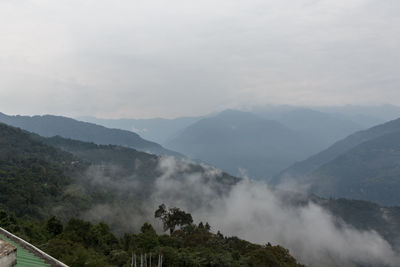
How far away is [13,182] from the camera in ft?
341

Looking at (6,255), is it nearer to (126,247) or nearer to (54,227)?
(126,247)

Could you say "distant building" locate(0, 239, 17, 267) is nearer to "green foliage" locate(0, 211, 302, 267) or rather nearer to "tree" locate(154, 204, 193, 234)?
"green foliage" locate(0, 211, 302, 267)

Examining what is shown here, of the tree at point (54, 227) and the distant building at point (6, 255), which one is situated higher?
the distant building at point (6, 255)

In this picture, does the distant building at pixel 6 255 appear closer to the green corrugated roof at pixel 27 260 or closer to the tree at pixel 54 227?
the green corrugated roof at pixel 27 260

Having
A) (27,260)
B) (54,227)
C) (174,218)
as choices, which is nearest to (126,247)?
(54,227)

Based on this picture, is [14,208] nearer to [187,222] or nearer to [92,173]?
[187,222]

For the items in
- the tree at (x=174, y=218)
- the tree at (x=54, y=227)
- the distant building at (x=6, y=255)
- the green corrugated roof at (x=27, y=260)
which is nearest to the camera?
the distant building at (x=6, y=255)

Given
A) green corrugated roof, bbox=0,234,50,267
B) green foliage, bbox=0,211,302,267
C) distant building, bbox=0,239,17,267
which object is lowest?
green foliage, bbox=0,211,302,267

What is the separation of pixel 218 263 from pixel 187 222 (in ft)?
113

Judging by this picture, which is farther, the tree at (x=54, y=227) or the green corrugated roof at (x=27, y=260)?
the tree at (x=54, y=227)

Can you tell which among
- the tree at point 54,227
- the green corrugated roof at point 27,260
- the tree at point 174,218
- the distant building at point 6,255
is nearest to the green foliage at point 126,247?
the tree at point 54,227

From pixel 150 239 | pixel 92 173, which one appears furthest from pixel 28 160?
pixel 150 239

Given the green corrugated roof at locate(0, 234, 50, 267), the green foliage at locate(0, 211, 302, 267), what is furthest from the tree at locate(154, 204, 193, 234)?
the green corrugated roof at locate(0, 234, 50, 267)

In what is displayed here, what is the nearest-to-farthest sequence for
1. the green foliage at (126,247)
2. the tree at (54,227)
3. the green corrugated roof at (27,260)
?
the green corrugated roof at (27,260), the green foliage at (126,247), the tree at (54,227)
